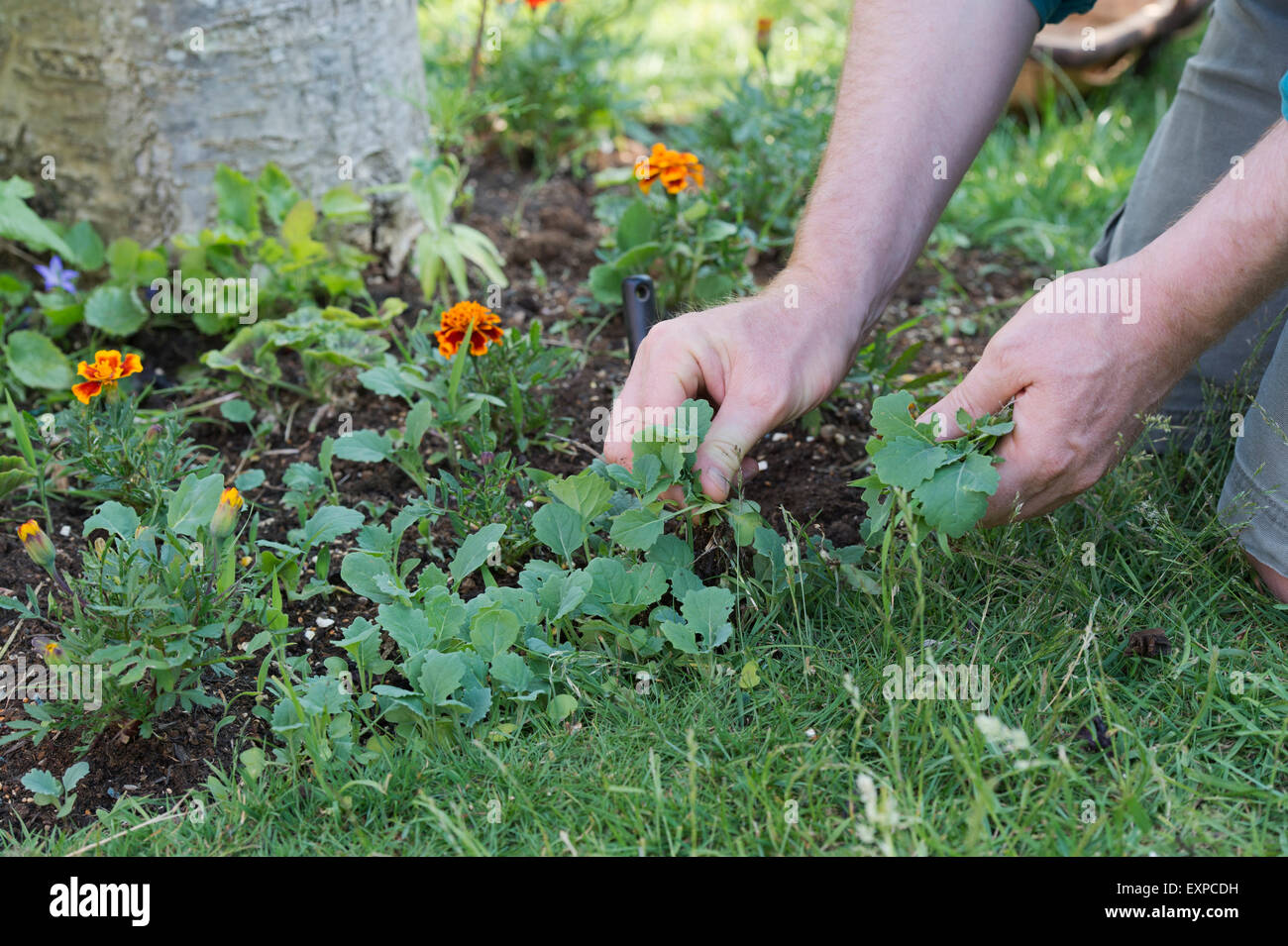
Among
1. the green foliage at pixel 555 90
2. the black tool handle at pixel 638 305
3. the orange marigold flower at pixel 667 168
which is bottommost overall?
the black tool handle at pixel 638 305

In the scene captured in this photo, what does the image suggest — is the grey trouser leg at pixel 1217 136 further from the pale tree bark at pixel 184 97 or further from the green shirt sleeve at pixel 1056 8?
the pale tree bark at pixel 184 97

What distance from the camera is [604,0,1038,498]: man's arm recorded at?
180 cm

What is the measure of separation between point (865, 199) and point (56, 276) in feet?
6.14

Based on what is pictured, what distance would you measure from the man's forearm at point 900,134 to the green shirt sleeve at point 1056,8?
0.09 feet

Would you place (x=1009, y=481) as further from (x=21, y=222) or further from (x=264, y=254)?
(x=21, y=222)

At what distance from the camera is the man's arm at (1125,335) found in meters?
1.56

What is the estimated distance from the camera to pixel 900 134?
6.66 ft

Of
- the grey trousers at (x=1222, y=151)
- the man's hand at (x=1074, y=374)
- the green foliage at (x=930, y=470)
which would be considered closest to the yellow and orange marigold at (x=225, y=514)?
the green foliage at (x=930, y=470)

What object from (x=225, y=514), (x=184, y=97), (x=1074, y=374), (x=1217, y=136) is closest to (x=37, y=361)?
(x=184, y=97)

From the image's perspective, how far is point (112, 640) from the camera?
1.67 metres

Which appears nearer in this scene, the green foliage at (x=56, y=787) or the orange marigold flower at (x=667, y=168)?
the green foliage at (x=56, y=787)
